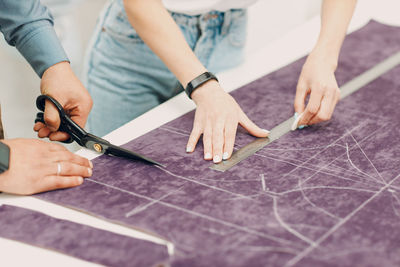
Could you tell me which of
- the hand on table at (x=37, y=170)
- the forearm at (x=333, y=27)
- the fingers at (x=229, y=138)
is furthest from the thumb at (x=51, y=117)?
the forearm at (x=333, y=27)

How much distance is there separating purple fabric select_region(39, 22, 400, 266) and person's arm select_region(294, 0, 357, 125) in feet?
0.14

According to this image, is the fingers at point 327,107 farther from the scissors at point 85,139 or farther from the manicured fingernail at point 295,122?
the scissors at point 85,139

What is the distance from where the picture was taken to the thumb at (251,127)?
1200 millimetres

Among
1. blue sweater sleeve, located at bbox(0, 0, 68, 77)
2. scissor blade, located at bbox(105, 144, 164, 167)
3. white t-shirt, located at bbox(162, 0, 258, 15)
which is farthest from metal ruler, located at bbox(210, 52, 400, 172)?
blue sweater sleeve, located at bbox(0, 0, 68, 77)

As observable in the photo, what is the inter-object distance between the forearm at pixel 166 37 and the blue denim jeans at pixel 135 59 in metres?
0.18

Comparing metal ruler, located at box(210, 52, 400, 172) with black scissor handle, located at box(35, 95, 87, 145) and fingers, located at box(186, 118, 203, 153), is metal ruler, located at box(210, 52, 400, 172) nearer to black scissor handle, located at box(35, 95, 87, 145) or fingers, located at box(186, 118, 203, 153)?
fingers, located at box(186, 118, 203, 153)

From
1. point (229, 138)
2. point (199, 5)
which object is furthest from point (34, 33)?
point (229, 138)

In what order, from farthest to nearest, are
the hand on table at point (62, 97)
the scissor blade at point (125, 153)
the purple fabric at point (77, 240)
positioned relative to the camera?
the hand on table at point (62, 97) < the scissor blade at point (125, 153) < the purple fabric at point (77, 240)

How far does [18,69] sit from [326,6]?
1.07 m

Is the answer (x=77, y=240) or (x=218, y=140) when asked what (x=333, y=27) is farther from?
(x=77, y=240)

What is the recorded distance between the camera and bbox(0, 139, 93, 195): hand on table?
968 mm

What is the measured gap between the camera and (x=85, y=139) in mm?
1146

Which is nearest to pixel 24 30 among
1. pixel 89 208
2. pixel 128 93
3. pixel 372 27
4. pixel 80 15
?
pixel 128 93

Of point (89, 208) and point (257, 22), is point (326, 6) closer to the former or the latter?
point (89, 208)
